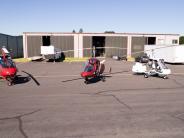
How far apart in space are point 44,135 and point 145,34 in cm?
4503

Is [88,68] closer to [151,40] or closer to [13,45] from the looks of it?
[151,40]

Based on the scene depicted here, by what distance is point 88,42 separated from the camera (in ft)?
154

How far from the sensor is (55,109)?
31.3ft

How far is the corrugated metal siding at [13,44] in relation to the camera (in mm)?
48375

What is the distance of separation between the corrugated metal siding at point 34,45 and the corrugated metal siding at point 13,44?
515cm

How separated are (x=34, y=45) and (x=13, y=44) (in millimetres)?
12470

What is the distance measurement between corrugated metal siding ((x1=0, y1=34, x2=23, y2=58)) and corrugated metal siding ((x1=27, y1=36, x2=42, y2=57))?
515cm

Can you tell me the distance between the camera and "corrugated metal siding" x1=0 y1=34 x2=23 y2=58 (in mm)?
48375

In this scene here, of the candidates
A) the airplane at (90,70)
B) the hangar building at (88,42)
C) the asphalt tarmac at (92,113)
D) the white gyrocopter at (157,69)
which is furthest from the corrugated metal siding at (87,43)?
the asphalt tarmac at (92,113)

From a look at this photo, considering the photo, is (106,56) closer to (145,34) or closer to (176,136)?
(145,34)

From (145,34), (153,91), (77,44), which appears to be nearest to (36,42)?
(77,44)

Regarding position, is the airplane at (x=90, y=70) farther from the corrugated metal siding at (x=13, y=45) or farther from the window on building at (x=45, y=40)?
A: the corrugated metal siding at (x=13, y=45)

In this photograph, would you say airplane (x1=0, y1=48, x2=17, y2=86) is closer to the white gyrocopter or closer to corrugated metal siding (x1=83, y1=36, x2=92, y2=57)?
the white gyrocopter

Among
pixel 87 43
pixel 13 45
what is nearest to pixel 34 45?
pixel 87 43
